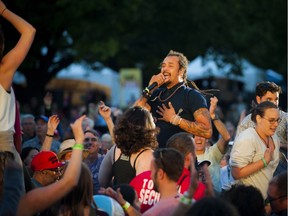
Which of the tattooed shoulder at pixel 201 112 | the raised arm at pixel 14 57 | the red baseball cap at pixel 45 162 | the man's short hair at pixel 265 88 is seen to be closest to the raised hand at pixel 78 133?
the raised arm at pixel 14 57

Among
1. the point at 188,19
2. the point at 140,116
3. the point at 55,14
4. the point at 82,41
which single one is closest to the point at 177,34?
the point at 188,19

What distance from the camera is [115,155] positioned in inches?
340

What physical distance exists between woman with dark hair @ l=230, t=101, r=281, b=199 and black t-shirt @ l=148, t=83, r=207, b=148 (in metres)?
0.58

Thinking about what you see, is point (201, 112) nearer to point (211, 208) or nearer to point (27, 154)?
point (27, 154)

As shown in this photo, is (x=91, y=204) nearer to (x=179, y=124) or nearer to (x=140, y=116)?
(x=140, y=116)

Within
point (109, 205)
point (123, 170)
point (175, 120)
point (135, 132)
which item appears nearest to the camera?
point (109, 205)

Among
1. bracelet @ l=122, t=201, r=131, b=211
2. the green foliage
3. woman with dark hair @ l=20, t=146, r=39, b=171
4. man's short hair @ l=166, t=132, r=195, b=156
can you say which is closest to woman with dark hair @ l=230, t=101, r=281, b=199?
man's short hair @ l=166, t=132, r=195, b=156

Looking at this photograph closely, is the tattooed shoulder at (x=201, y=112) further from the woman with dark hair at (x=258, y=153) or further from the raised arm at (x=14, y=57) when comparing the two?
the raised arm at (x=14, y=57)

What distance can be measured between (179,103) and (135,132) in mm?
1262

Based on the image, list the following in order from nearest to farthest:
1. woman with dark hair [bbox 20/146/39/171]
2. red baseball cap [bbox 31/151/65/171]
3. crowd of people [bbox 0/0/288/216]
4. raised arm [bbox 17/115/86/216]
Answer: raised arm [bbox 17/115/86/216]
crowd of people [bbox 0/0/288/216]
red baseball cap [bbox 31/151/65/171]
woman with dark hair [bbox 20/146/39/171]

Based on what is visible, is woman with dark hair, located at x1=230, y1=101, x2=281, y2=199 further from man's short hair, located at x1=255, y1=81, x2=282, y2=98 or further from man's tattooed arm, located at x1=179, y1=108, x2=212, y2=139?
man's short hair, located at x1=255, y1=81, x2=282, y2=98

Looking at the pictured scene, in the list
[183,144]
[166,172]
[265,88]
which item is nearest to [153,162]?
[166,172]

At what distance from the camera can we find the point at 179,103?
9391 millimetres

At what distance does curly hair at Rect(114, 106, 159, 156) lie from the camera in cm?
823
